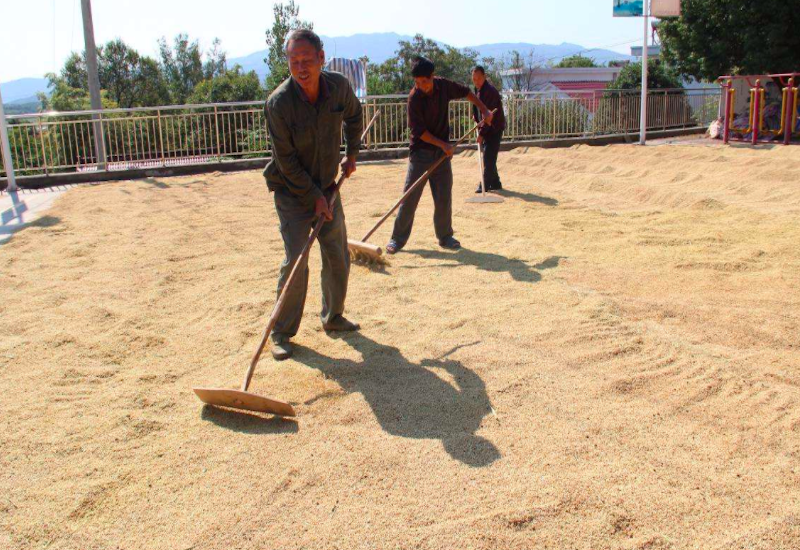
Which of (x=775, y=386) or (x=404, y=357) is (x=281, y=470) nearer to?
(x=404, y=357)

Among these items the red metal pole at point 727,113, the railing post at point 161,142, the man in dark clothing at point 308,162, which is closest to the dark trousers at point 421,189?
the man in dark clothing at point 308,162

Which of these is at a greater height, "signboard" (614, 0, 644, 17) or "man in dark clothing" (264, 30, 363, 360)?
"signboard" (614, 0, 644, 17)

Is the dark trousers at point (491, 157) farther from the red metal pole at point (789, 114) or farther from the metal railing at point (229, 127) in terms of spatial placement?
the red metal pole at point (789, 114)

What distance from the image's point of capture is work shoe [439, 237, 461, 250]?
6.95 m

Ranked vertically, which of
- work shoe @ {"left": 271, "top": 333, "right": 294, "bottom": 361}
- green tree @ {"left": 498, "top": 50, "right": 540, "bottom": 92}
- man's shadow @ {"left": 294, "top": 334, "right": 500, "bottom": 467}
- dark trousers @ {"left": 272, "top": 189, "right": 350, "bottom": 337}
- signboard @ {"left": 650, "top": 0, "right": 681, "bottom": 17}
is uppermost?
green tree @ {"left": 498, "top": 50, "right": 540, "bottom": 92}

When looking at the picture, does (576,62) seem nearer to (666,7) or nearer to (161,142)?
(666,7)

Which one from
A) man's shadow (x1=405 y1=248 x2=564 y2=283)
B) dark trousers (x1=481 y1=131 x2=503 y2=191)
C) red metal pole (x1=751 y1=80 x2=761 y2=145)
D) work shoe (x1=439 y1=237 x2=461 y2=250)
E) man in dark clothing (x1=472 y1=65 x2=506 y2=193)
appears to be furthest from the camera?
red metal pole (x1=751 y1=80 x2=761 y2=145)

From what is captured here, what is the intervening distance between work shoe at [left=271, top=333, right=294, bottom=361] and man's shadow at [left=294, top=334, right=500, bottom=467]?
0.06 m

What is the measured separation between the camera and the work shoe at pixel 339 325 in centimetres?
468

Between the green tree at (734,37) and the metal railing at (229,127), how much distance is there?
0.97 metres

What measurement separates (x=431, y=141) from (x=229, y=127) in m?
8.46

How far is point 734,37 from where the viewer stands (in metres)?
17.5

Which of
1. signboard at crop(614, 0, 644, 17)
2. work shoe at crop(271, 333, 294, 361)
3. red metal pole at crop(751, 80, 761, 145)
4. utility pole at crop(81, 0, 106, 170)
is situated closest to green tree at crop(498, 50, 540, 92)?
signboard at crop(614, 0, 644, 17)

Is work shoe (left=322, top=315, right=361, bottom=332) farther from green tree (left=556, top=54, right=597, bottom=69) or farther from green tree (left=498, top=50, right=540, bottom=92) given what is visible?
green tree (left=556, top=54, right=597, bottom=69)
